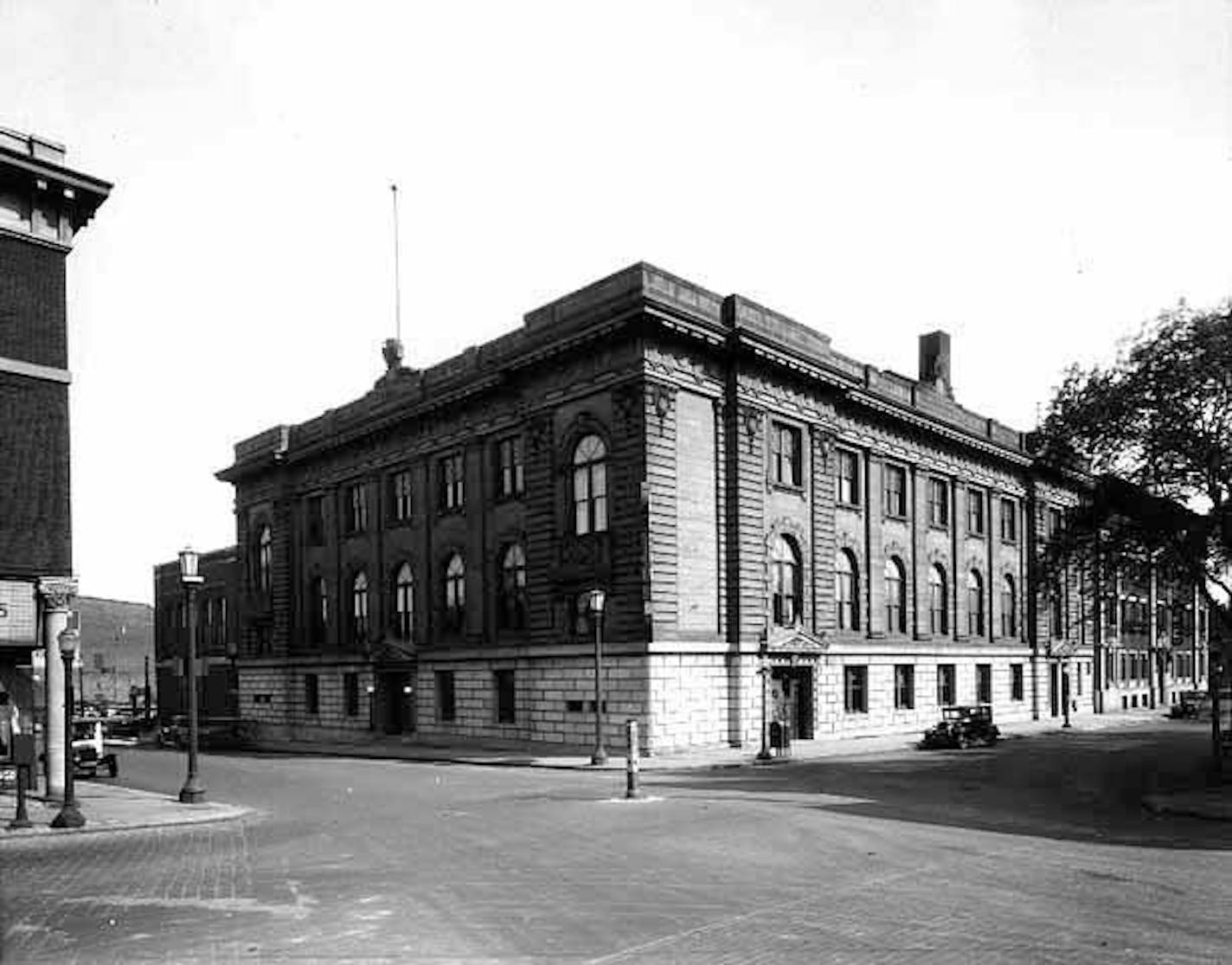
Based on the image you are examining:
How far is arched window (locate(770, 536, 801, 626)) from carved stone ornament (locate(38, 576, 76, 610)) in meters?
22.1

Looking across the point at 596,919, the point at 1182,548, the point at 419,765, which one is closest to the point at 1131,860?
the point at 596,919

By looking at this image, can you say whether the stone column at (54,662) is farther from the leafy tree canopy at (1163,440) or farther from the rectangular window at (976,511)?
the rectangular window at (976,511)

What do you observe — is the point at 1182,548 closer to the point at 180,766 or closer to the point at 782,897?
the point at 782,897

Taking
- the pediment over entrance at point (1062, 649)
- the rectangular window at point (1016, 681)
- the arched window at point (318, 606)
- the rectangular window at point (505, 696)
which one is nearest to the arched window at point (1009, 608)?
the rectangular window at point (1016, 681)

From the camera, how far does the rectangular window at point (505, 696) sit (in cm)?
3881

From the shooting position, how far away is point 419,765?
32.0 m

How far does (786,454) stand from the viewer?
38.9 metres

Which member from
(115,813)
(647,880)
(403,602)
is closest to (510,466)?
(403,602)

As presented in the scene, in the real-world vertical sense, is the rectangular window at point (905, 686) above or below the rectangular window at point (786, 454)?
below

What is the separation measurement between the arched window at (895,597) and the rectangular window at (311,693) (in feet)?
88.0

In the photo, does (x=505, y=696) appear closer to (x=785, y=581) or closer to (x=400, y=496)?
(x=785, y=581)

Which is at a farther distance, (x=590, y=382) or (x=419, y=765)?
(x=590, y=382)

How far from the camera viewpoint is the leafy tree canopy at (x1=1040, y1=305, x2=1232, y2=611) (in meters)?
26.0

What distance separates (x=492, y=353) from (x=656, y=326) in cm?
919
